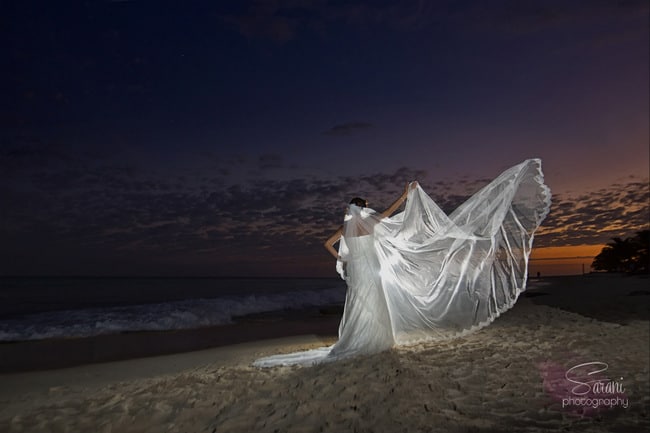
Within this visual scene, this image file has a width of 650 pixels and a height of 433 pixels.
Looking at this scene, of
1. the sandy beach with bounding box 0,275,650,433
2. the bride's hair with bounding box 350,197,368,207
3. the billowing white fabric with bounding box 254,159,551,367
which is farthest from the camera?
the bride's hair with bounding box 350,197,368,207

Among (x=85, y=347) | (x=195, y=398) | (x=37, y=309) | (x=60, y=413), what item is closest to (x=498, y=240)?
(x=195, y=398)

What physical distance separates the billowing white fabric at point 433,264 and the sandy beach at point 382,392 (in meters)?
0.48

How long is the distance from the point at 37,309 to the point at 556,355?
20545 mm

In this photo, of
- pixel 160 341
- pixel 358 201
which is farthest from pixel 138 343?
pixel 358 201

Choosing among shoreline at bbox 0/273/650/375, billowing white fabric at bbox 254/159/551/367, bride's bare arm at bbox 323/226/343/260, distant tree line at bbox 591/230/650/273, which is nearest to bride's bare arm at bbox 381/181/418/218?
billowing white fabric at bbox 254/159/551/367

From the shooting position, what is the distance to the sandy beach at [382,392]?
383 cm

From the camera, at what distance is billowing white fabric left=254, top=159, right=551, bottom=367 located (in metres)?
6.81

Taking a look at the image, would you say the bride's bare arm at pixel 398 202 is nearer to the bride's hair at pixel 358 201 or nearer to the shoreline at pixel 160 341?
the bride's hair at pixel 358 201

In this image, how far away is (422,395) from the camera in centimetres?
445
